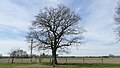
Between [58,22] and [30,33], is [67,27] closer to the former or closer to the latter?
[58,22]

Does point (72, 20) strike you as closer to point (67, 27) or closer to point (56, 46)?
point (67, 27)

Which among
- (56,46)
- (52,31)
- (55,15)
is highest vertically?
(55,15)

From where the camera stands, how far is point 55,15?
49.0m

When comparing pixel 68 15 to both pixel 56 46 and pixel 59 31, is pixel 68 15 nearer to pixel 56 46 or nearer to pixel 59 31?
pixel 59 31

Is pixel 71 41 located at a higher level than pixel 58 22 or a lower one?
lower

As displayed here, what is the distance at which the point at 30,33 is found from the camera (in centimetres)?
4981

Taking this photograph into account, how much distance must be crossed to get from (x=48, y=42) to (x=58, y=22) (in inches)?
176

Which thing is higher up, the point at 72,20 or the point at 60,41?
the point at 72,20

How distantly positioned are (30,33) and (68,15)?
849 centimetres

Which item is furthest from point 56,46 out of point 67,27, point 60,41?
point 67,27

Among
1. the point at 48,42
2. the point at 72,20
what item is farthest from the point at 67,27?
the point at 48,42

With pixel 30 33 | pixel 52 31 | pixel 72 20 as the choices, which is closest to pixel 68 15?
pixel 72 20

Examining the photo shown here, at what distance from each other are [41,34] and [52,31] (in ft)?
7.51

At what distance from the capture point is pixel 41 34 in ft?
160
